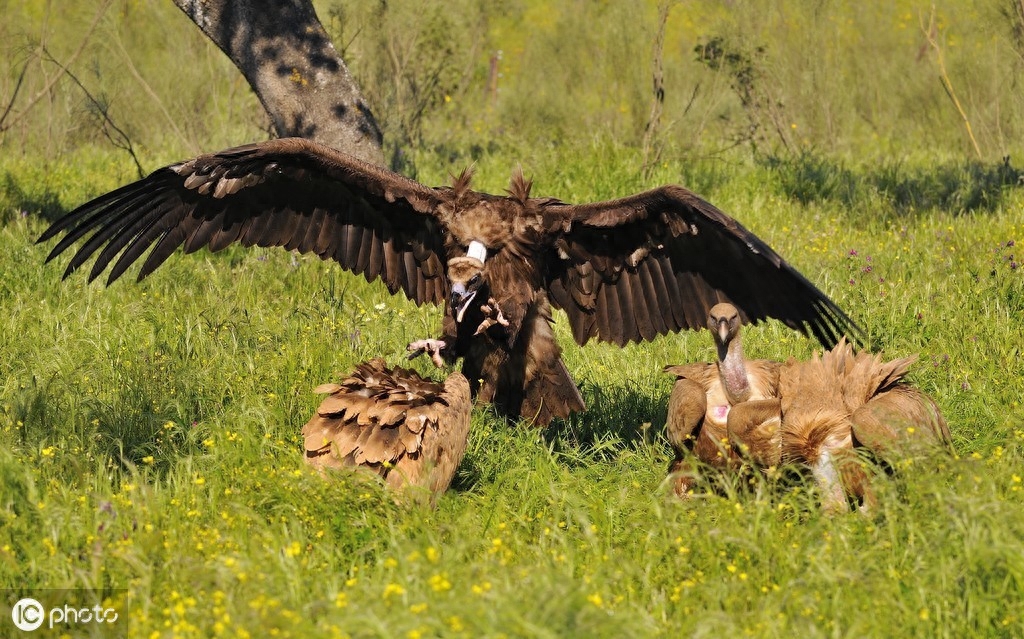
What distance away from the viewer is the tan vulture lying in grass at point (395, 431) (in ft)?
14.4

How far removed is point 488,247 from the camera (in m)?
5.60

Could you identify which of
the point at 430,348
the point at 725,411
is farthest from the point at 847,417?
the point at 430,348

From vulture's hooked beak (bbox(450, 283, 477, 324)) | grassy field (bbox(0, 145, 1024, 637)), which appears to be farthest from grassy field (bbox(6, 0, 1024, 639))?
vulture's hooked beak (bbox(450, 283, 477, 324))

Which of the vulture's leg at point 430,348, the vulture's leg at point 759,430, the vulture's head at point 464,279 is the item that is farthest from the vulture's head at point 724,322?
the vulture's leg at point 430,348

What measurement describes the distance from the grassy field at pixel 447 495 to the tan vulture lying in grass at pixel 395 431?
13cm

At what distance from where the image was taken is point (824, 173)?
9.66 meters

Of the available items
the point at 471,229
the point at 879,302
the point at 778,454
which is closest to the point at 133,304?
the point at 471,229

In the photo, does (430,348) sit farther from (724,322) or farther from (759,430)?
(759,430)

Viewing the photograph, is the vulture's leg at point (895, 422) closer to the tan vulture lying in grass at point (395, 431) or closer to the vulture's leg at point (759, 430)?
the vulture's leg at point (759, 430)

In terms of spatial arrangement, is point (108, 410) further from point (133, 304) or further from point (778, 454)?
point (778, 454)

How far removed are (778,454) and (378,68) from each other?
8.45 meters

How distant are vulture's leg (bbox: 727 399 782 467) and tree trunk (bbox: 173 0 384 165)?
369cm

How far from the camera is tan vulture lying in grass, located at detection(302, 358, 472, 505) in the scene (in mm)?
4379

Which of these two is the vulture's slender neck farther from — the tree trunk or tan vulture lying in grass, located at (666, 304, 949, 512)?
the tree trunk
